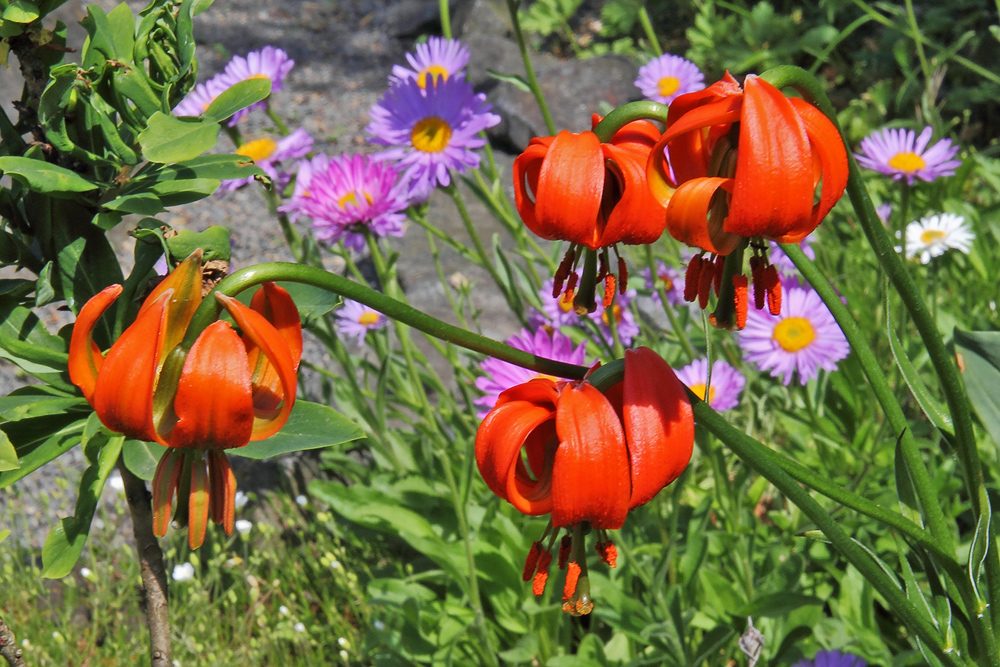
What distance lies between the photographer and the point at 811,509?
809 mm

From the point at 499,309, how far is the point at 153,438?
279cm

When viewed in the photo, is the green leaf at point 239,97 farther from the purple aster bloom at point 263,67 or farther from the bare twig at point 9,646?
the purple aster bloom at point 263,67

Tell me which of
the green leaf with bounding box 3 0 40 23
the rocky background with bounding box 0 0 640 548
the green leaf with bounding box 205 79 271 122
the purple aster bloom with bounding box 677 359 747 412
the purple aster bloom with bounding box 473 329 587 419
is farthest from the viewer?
the rocky background with bounding box 0 0 640 548

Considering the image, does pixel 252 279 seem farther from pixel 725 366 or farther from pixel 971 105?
pixel 971 105

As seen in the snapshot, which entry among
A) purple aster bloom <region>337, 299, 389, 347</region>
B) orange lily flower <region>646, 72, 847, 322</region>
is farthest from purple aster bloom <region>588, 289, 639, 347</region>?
orange lily flower <region>646, 72, 847, 322</region>

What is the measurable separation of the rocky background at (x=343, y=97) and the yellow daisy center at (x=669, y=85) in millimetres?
904

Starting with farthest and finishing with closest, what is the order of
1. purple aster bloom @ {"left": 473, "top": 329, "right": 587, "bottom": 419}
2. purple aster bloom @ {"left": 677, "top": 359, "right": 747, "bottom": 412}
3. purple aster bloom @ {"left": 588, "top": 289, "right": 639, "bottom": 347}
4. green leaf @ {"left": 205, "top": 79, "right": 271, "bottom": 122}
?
purple aster bloom @ {"left": 588, "top": 289, "right": 639, "bottom": 347}, purple aster bloom @ {"left": 677, "top": 359, "right": 747, "bottom": 412}, purple aster bloom @ {"left": 473, "top": 329, "right": 587, "bottom": 419}, green leaf @ {"left": 205, "top": 79, "right": 271, "bottom": 122}

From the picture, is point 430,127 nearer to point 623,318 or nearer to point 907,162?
point 623,318

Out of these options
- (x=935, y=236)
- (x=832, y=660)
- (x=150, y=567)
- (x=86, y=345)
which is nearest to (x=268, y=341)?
(x=86, y=345)

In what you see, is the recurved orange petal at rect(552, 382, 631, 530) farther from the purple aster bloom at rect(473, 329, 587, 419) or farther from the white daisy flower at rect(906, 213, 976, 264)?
the white daisy flower at rect(906, 213, 976, 264)

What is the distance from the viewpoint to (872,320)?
2.52m

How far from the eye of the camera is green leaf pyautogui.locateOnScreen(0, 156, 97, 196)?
Result: 2.74ft

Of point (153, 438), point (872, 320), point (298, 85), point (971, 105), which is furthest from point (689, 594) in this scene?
point (298, 85)

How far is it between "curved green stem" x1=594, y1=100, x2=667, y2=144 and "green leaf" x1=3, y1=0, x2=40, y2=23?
0.61 m
